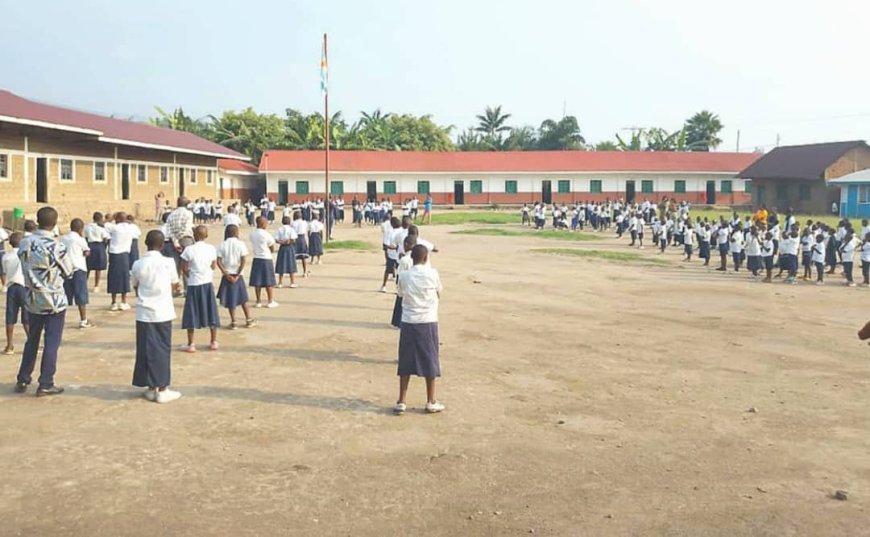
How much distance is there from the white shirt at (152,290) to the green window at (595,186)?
45.6 metres

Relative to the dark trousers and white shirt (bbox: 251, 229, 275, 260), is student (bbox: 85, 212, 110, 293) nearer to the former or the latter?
white shirt (bbox: 251, 229, 275, 260)

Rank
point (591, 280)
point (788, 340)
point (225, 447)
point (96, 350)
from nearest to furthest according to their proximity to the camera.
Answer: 1. point (225, 447)
2. point (96, 350)
3. point (788, 340)
4. point (591, 280)

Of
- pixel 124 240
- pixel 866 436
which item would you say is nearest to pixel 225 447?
pixel 866 436

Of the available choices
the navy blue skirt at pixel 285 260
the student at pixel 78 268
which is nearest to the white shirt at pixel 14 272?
the student at pixel 78 268

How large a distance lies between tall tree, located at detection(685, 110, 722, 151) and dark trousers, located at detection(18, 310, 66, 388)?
64.2 metres

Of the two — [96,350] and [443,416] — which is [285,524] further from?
[96,350]

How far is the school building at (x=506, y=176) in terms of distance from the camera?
4866cm

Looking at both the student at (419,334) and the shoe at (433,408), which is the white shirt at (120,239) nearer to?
the student at (419,334)

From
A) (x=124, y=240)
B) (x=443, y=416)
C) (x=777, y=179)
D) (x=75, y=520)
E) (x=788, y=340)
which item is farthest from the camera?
(x=777, y=179)

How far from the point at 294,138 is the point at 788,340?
4705 cm

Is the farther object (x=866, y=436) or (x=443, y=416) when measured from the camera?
(x=443, y=416)

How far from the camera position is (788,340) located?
1134cm

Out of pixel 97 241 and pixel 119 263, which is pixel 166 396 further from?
pixel 97 241

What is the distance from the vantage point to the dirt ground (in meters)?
5.12
